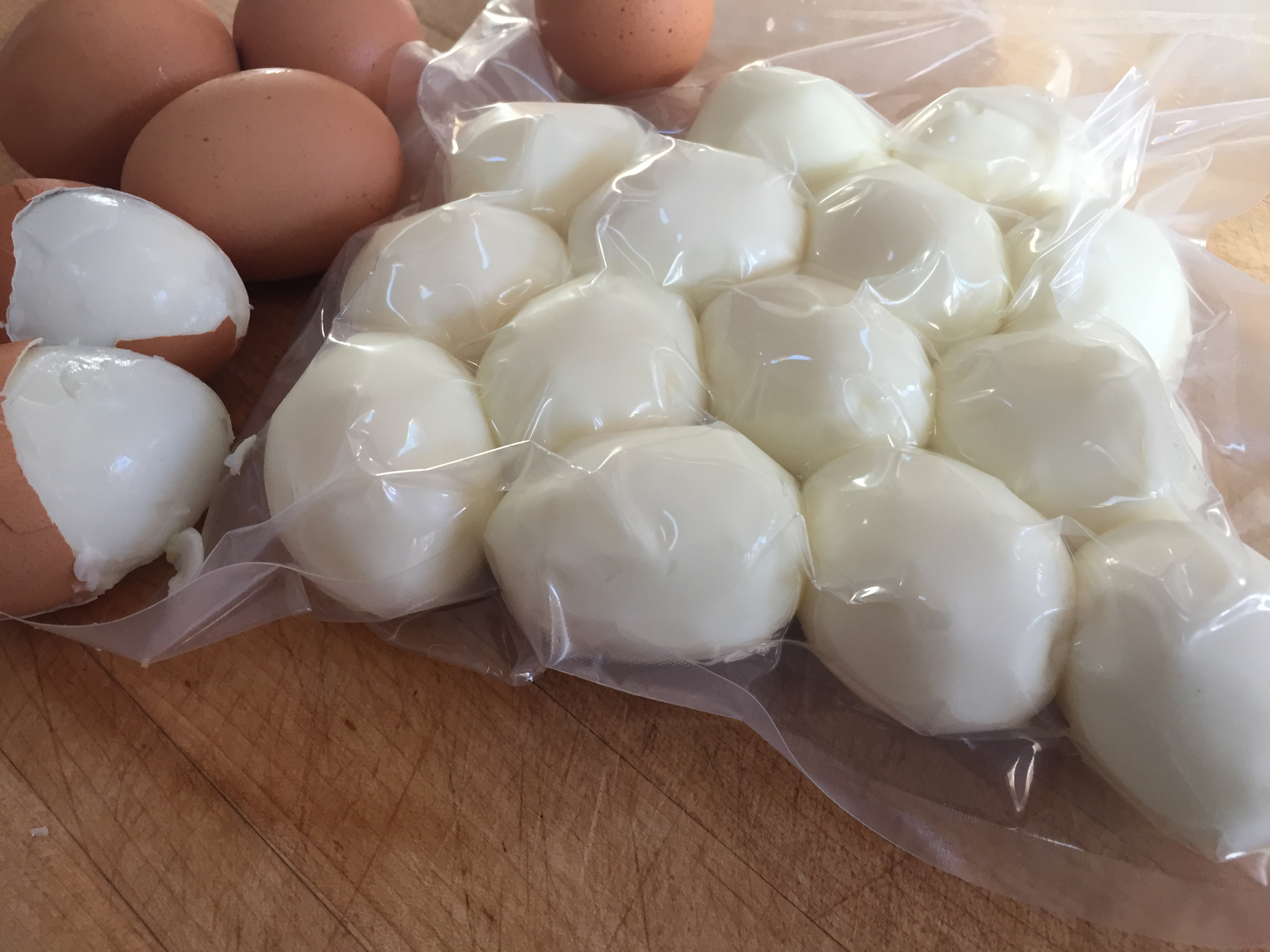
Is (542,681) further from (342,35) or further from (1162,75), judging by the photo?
(1162,75)

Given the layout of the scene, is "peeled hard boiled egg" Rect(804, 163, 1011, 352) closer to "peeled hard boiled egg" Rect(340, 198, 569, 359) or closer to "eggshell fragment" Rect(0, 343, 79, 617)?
"peeled hard boiled egg" Rect(340, 198, 569, 359)

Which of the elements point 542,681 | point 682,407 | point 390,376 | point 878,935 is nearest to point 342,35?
point 390,376

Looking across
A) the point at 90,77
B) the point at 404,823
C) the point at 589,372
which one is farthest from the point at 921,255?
the point at 90,77

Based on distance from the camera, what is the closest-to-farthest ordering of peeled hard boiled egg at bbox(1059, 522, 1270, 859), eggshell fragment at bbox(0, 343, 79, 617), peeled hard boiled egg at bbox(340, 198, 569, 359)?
peeled hard boiled egg at bbox(1059, 522, 1270, 859) < eggshell fragment at bbox(0, 343, 79, 617) < peeled hard boiled egg at bbox(340, 198, 569, 359)

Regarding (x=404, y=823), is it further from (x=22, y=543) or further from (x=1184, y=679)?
(x=1184, y=679)

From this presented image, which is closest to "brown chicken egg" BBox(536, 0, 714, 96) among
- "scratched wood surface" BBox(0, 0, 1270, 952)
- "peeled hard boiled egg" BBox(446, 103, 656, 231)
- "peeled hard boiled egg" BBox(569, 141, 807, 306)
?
"peeled hard boiled egg" BBox(446, 103, 656, 231)

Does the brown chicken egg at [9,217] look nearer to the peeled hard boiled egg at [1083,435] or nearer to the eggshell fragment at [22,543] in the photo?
the eggshell fragment at [22,543]
